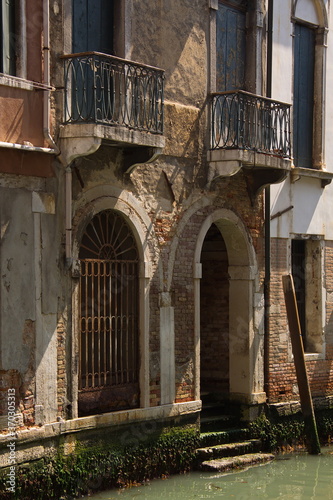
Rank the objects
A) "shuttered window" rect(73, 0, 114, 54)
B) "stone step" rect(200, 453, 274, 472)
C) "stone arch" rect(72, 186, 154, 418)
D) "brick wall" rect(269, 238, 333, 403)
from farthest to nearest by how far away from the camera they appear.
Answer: "brick wall" rect(269, 238, 333, 403) → "stone step" rect(200, 453, 274, 472) → "shuttered window" rect(73, 0, 114, 54) → "stone arch" rect(72, 186, 154, 418)

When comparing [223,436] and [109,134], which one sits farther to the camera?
[223,436]

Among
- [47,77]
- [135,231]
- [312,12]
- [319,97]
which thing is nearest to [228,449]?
[135,231]

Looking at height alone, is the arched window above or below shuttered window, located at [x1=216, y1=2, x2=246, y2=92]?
below

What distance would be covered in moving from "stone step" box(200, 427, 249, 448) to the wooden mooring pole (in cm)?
86

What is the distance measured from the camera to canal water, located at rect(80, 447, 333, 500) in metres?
11.0

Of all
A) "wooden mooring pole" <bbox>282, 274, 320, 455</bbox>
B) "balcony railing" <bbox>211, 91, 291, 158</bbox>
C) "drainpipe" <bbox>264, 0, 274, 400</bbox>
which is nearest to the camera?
"balcony railing" <bbox>211, 91, 291, 158</bbox>

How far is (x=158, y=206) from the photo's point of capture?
1202cm

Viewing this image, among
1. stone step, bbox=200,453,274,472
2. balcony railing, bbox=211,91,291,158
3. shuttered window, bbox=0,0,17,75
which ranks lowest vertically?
stone step, bbox=200,453,274,472

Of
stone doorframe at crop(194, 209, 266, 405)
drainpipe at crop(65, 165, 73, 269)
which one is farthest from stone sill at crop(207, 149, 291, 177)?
drainpipe at crop(65, 165, 73, 269)

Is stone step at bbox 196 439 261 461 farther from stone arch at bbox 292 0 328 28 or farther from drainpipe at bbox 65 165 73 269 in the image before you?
stone arch at bbox 292 0 328 28

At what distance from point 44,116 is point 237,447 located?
523cm

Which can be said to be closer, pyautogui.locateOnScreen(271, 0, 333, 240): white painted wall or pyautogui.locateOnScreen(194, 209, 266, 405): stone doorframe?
pyautogui.locateOnScreen(194, 209, 266, 405): stone doorframe

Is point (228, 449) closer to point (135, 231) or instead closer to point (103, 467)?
point (103, 467)

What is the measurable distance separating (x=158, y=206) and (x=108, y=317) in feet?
5.19
